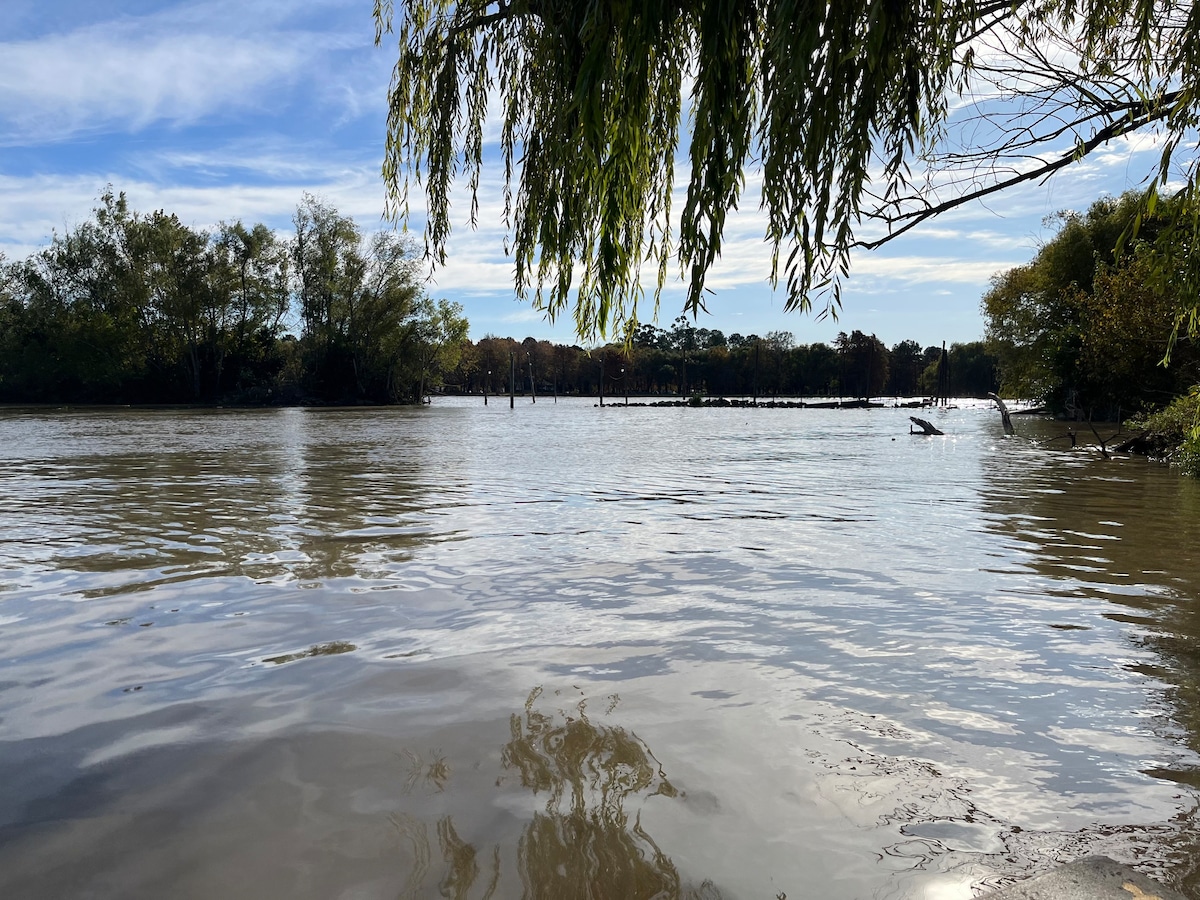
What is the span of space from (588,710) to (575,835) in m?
1.30

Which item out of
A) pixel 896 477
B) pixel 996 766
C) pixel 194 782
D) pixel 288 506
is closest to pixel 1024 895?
pixel 996 766

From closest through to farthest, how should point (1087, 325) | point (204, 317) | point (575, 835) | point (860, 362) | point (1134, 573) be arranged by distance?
point (575, 835) < point (1134, 573) < point (1087, 325) < point (204, 317) < point (860, 362)

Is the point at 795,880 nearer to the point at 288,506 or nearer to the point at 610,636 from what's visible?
the point at 610,636

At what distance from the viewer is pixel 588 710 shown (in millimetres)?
4289

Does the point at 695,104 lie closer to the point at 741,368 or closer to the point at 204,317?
the point at 204,317

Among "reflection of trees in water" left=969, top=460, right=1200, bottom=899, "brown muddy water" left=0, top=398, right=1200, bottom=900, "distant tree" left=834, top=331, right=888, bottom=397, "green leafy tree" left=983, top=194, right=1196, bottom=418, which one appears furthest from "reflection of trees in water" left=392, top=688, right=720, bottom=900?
"distant tree" left=834, top=331, right=888, bottom=397

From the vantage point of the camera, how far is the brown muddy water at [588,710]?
2865 millimetres

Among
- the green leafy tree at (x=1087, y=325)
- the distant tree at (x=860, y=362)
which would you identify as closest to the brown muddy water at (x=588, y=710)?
the green leafy tree at (x=1087, y=325)

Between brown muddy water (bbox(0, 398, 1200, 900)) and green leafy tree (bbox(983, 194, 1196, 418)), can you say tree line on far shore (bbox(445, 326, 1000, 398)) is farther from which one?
brown muddy water (bbox(0, 398, 1200, 900))

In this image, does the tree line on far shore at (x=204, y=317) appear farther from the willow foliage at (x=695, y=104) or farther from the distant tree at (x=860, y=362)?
the distant tree at (x=860, y=362)

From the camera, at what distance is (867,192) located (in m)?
3.85

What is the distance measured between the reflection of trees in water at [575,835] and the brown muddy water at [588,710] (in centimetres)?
1

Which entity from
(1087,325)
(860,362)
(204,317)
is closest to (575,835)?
(1087,325)

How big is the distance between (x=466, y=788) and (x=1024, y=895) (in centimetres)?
204
